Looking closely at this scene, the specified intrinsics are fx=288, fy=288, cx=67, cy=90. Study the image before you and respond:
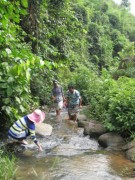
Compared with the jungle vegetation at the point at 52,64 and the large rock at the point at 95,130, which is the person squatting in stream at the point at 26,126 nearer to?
the jungle vegetation at the point at 52,64

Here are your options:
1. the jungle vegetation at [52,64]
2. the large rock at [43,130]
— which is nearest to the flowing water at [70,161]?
the large rock at [43,130]

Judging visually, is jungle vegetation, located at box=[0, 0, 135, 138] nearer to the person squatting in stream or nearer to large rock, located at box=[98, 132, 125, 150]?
large rock, located at box=[98, 132, 125, 150]

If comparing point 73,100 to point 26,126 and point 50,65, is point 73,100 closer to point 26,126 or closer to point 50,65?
point 26,126

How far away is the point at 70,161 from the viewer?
628cm

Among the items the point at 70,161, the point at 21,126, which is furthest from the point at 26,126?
the point at 70,161

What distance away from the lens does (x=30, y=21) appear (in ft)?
42.5

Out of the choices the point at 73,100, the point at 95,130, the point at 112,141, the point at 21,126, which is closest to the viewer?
the point at 21,126

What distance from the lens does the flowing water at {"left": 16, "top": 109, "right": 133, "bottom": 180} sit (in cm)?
539

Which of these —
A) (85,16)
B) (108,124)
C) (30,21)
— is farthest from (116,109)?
(85,16)

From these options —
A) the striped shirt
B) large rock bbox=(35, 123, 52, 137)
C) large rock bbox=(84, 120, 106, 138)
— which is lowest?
large rock bbox=(35, 123, 52, 137)

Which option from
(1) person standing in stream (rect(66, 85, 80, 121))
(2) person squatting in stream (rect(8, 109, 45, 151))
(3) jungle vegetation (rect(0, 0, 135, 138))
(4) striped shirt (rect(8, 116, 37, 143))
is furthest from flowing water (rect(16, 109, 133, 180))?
(1) person standing in stream (rect(66, 85, 80, 121))

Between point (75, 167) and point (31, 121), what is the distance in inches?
56.0

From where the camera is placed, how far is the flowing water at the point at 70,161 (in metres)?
5.39

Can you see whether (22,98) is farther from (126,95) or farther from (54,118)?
(54,118)
